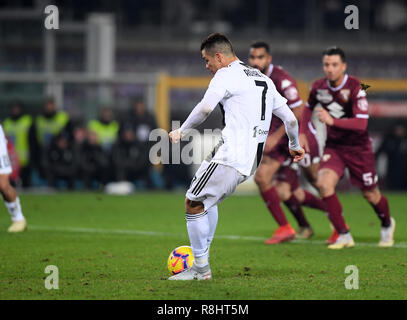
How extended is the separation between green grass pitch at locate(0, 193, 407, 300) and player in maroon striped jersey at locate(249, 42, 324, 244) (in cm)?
34

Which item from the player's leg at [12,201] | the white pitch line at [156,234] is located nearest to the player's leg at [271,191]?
the white pitch line at [156,234]

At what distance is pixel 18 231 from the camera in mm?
10211

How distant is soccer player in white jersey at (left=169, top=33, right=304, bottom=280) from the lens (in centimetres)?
655

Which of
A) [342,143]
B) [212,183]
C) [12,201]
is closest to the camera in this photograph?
[212,183]

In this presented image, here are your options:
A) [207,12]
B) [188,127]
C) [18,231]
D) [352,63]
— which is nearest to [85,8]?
[207,12]

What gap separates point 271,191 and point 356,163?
1.08 metres

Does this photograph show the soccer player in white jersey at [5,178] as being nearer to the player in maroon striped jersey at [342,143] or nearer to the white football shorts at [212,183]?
the player in maroon striped jersey at [342,143]

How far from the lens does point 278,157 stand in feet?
32.1

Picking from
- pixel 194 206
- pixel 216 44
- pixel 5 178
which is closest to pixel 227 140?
pixel 194 206

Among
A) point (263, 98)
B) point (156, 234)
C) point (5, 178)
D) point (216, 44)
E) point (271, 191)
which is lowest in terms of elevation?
point (156, 234)

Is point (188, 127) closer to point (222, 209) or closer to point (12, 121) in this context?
point (222, 209)

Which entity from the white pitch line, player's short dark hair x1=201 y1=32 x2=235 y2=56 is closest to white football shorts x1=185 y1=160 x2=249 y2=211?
player's short dark hair x1=201 y1=32 x2=235 y2=56

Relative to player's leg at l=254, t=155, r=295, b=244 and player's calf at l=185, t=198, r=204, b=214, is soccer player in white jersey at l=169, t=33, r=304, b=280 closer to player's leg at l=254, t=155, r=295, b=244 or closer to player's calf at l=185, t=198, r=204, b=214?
player's calf at l=185, t=198, r=204, b=214

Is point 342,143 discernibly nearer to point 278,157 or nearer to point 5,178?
point 278,157
